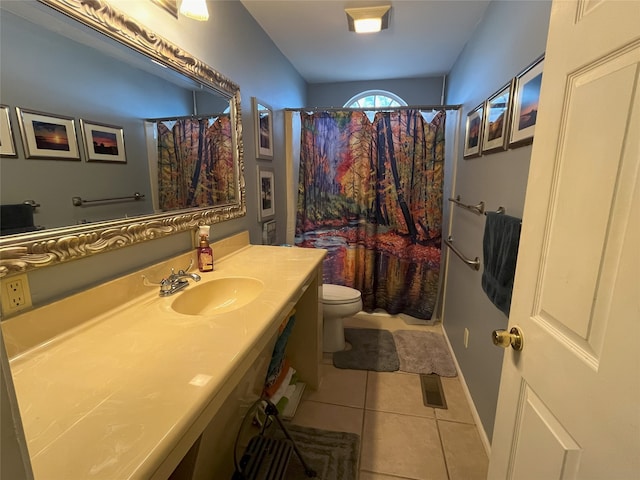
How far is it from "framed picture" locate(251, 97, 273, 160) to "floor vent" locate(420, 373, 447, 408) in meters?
1.96

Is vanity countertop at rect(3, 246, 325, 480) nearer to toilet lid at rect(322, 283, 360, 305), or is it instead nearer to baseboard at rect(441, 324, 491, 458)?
toilet lid at rect(322, 283, 360, 305)

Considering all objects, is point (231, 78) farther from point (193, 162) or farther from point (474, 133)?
point (474, 133)

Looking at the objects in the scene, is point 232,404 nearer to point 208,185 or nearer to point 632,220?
point 208,185

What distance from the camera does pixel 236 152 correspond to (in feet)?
5.92

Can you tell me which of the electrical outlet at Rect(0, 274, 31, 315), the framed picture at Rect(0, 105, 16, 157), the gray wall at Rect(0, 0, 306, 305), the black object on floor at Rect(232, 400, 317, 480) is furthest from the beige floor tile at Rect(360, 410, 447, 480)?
the framed picture at Rect(0, 105, 16, 157)

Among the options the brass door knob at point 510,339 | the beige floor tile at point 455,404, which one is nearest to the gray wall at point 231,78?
the brass door knob at point 510,339

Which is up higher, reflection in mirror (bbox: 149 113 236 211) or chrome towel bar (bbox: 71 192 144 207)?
reflection in mirror (bbox: 149 113 236 211)

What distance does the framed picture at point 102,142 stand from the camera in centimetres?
94

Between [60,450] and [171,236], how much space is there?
94cm

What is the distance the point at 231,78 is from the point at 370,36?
1.19 meters

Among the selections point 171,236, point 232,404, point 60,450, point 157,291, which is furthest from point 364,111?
point 60,450

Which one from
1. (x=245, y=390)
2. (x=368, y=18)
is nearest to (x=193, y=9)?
(x=368, y=18)

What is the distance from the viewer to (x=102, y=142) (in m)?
0.99

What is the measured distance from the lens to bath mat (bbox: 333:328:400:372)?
2174 mm
